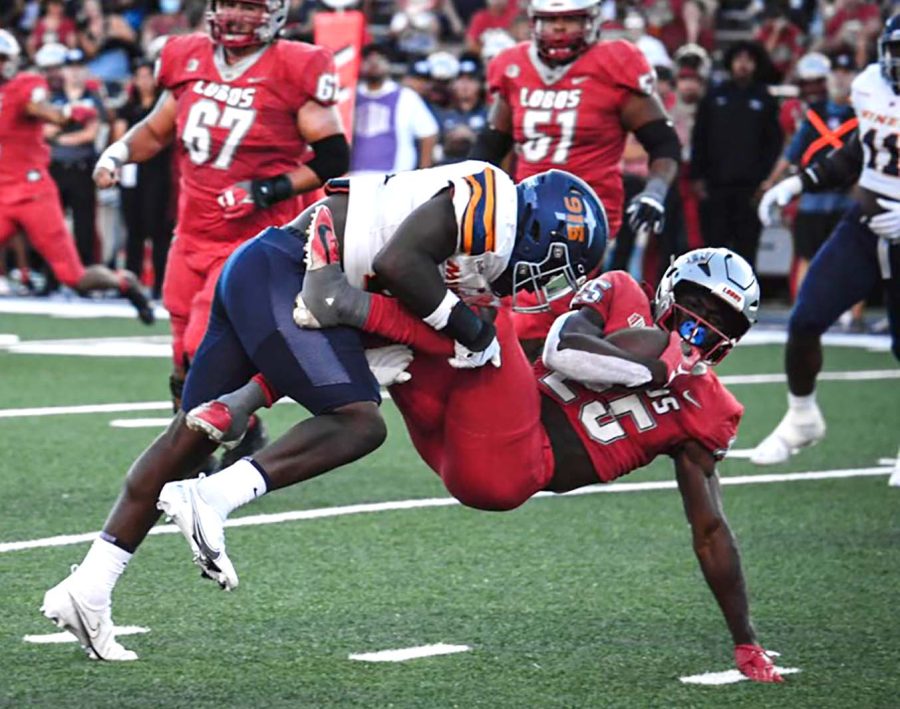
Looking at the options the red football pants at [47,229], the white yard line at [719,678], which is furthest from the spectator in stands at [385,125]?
the white yard line at [719,678]

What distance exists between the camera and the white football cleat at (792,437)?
798 centimetres

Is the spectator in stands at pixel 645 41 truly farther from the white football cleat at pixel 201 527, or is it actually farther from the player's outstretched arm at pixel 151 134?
the white football cleat at pixel 201 527

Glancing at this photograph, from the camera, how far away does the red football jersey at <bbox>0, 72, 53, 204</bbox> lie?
11.5 m

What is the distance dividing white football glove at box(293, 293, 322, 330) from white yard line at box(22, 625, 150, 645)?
0.97m

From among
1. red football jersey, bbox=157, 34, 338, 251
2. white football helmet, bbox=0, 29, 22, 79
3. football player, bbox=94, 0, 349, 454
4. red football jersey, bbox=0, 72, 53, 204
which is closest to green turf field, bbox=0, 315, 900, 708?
football player, bbox=94, 0, 349, 454

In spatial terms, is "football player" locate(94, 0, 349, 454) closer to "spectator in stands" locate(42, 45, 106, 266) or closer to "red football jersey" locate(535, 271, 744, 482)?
"red football jersey" locate(535, 271, 744, 482)

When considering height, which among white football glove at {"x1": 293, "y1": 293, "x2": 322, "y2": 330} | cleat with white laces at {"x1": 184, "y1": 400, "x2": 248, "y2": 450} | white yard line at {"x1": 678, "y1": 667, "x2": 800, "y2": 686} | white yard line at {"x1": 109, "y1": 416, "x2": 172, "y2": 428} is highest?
white football glove at {"x1": 293, "y1": 293, "x2": 322, "y2": 330}

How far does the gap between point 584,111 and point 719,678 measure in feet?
10.4

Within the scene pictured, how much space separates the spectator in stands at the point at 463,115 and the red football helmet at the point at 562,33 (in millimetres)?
6598

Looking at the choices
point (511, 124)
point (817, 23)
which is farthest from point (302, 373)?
point (817, 23)

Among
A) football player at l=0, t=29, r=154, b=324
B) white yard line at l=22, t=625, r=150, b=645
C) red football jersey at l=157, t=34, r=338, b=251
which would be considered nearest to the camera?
white yard line at l=22, t=625, r=150, b=645

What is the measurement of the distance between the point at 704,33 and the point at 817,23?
117 cm

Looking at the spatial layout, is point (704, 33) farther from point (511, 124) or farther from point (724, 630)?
point (724, 630)

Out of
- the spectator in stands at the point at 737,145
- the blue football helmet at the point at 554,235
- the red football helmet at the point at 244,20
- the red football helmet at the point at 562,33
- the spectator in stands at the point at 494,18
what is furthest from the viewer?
the spectator in stands at the point at 494,18
